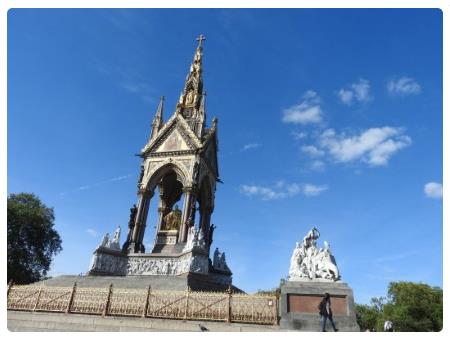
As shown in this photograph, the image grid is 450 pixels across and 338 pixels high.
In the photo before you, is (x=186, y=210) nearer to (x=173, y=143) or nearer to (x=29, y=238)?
(x=173, y=143)

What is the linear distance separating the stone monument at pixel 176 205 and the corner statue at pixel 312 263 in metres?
5.75

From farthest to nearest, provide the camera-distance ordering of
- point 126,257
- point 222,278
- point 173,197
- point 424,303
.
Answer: point 424,303 < point 173,197 < point 222,278 < point 126,257

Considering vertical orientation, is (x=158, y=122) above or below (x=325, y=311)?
above

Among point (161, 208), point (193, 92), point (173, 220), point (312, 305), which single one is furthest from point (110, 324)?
point (193, 92)

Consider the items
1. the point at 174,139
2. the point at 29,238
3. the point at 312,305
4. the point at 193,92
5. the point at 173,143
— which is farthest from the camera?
the point at 29,238

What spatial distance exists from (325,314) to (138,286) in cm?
826

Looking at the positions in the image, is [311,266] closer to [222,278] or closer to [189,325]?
[189,325]

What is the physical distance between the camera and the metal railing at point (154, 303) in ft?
36.4

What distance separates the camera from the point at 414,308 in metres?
44.4

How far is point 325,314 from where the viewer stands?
33.6 feet

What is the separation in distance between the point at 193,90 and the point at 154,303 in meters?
20.3

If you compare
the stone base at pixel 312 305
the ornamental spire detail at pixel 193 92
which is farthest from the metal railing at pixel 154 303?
the ornamental spire detail at pixel 193 92

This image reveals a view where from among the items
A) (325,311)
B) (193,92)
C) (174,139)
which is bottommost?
(325,311)
